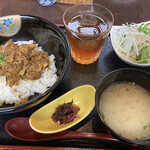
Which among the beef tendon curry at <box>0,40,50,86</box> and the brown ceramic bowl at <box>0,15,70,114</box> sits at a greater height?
the brown ceramic bowl at <box>0,15,70,114</box>

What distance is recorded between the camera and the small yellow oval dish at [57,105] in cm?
122

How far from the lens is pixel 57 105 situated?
4.50 feet

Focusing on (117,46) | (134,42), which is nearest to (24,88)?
(117,46)

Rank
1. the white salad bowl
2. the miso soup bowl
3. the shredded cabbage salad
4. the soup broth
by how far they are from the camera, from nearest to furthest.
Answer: the soup broth
the miso soup bowl
the white salad bowl
the shredded cabbage salad

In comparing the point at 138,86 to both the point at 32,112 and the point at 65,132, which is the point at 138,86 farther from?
the point at 32,112

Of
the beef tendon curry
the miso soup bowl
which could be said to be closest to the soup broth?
the miso soup bowl

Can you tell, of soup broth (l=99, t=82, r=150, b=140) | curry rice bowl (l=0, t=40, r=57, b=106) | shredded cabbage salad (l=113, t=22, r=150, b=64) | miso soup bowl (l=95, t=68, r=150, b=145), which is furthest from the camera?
shredded cabbage salad (l=113, t=22, r=150, b=64)

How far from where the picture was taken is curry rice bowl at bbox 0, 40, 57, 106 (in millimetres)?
1479

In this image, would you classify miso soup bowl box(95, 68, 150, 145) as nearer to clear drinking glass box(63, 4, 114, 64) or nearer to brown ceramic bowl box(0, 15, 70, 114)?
clear drinking glass box(63, 4, 114, 64)

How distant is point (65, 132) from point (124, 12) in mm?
2610

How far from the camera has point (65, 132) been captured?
124 cm

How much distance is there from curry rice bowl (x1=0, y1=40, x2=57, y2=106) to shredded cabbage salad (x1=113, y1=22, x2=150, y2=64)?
2.92 feet

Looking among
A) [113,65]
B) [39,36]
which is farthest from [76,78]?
[39,36]

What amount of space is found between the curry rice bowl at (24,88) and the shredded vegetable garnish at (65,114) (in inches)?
12.4
